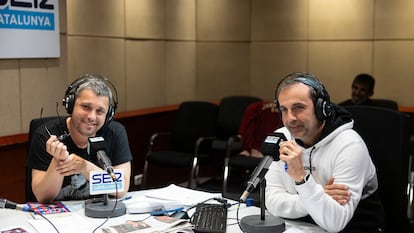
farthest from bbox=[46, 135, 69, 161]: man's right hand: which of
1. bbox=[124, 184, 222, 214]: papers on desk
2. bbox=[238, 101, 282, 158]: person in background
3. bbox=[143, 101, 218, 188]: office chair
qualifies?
bbox=[238, 101, 282, 158]: person in background

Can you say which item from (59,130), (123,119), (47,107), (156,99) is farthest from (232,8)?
(59,130)

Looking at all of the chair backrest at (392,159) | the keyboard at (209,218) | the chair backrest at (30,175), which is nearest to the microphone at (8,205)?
the chair backrest at (30,175)

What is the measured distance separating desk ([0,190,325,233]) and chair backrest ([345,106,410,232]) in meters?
0.46

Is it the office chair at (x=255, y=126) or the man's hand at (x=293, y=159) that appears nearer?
the man's hand at (x=293, y=159)

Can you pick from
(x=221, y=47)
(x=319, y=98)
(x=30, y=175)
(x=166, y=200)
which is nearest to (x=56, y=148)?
(x=30, y=175)

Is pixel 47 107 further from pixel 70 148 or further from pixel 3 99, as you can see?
pixel 70 148

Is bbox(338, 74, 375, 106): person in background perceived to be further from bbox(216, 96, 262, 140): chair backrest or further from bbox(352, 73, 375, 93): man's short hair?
bbox(216, 96, 262, 140): chair backrest

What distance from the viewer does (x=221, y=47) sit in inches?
251

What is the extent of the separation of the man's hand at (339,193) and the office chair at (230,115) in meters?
3.48

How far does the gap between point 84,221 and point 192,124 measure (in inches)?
124

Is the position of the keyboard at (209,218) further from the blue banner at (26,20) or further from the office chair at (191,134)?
the office chair at (191,134)

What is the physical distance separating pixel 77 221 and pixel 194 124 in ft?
10.3

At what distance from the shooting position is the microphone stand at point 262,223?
2104 millimetres

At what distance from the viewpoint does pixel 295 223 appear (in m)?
2.25
